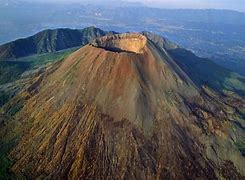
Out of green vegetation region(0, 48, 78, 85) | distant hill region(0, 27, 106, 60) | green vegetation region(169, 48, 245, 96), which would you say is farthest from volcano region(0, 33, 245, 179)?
distant hill region(0, 27, 106, 60)

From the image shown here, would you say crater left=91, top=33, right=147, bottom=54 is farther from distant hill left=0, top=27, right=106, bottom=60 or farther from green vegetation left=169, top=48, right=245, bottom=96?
distant hill left=0, top=27, right=106, bottom=60

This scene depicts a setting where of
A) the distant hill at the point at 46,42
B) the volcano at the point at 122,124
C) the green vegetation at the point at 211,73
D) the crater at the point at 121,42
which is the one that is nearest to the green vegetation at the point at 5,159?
the volcano at the point at 122,124

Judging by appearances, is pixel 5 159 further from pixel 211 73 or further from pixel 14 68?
pixel 211 73

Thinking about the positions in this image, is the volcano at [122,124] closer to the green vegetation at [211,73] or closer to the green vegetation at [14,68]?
the green vegetation at [14,68]

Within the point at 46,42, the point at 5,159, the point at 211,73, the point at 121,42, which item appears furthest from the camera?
the point at 46,42

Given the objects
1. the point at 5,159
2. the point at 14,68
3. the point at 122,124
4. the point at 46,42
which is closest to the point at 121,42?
the point at 122,124

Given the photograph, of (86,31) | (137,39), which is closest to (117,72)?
(137,39)
